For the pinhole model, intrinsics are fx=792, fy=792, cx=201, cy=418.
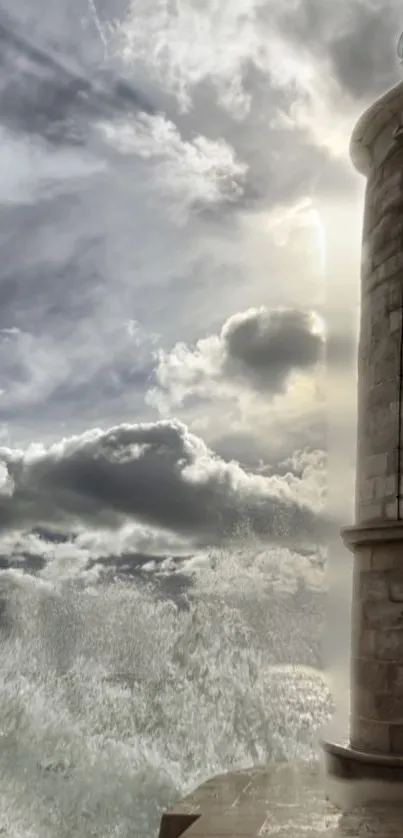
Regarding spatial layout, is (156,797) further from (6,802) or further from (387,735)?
→ (387,735)

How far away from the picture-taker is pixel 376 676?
6.32m

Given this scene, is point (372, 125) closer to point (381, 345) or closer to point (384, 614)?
point (381, 345)

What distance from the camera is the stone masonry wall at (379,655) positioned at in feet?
20.2

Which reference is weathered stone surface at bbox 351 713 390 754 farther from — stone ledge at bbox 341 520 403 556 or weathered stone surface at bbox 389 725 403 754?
stone ledge at bbox 341 520 403 556

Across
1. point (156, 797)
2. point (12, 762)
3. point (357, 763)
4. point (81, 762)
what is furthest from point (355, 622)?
point (12, 762)

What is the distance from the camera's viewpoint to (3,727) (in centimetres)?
2445

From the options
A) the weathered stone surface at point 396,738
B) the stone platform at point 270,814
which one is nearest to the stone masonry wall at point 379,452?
the weathered stone surface at point 396,738

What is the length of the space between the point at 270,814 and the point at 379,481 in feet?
8.90

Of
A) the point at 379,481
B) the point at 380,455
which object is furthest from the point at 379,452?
the point at 379,481

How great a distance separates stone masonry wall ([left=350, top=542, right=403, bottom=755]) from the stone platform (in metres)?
0.60

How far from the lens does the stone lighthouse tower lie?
621 centimetres

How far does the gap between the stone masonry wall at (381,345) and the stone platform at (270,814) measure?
2.25 m

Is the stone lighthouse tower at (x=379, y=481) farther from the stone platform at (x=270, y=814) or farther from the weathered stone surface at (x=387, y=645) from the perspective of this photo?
the stone platform at (x=270, y=814)

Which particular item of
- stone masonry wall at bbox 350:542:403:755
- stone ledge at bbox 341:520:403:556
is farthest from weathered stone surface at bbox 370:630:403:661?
stone ledge at bbox 341:520:403:556
